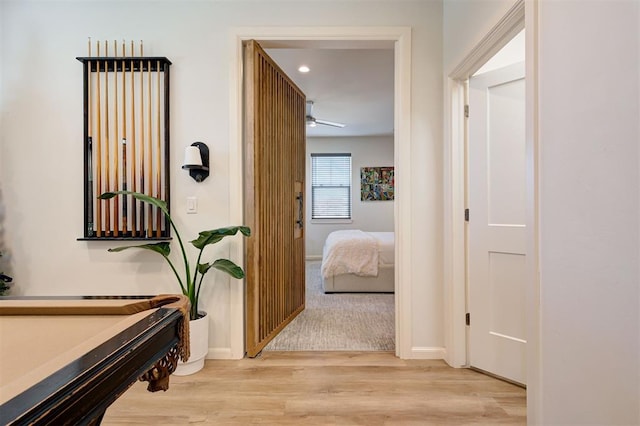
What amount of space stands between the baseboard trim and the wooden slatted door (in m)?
1.15

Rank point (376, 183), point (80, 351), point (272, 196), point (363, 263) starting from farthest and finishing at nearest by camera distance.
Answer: point (376, 183)
point (363, 263)
point (272, 196)
point (80, 351)

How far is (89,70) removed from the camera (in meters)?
2.28

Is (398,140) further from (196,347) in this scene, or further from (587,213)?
(196,347)

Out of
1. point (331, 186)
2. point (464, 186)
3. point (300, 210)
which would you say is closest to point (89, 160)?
point (300, 210)

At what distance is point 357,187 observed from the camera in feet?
23.1

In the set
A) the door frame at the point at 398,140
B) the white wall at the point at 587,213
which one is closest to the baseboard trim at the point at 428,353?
the door frame at the point at 398,140

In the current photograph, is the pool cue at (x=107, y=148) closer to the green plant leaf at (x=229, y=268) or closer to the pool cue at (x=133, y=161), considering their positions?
the pool cue at (x=133, y=161)

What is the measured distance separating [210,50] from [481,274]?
8.30 feet

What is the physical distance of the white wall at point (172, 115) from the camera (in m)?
2.32

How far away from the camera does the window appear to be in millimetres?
7031

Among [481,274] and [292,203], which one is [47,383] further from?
[292,203]

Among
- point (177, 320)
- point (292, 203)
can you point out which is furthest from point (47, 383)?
point (292, 203)

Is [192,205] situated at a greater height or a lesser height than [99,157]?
lesser

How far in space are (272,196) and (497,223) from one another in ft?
5.56
